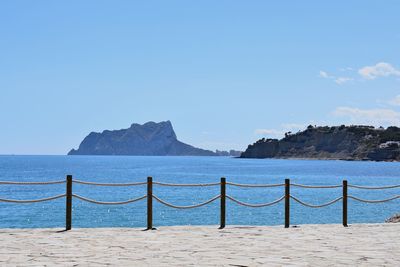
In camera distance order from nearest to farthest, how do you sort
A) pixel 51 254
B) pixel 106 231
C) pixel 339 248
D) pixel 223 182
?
pixel 51 254 → pixel 339 248 → pixel 106 231 → pixel 223 182

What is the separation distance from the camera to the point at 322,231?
15.6 metres

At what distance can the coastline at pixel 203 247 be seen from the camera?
10.5m

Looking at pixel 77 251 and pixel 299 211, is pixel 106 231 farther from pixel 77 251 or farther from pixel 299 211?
pixel 299 211

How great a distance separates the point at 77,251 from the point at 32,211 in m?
38.4

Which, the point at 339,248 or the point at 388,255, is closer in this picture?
the point at 388,255

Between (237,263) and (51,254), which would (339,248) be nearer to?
(237,263)

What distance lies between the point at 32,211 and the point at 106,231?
35.3 metres

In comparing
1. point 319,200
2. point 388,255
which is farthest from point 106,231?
point 319,200

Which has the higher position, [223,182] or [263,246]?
[223,182]

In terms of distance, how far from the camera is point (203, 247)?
12.2 metres

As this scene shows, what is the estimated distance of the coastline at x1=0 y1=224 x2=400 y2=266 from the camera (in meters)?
10.5

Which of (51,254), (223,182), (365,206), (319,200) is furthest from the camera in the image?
(319,200)

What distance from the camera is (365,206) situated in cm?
5284

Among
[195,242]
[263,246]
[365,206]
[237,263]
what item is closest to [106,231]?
[195,242]
